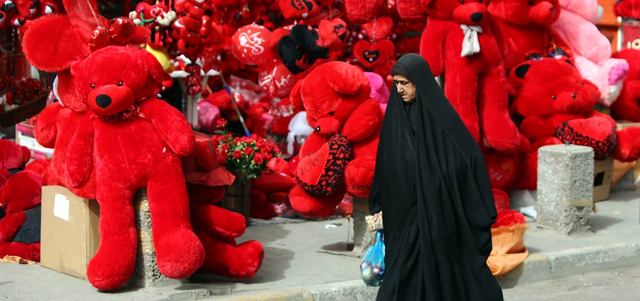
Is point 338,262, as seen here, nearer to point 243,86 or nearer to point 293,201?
point 293,201

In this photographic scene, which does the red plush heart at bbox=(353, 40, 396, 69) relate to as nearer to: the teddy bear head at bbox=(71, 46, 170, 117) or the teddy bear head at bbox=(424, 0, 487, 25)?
the teddy bear head at bbox=(424, 0, 487, 25)

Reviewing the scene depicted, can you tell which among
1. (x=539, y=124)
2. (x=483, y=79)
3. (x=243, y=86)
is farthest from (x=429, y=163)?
(x=243, y=86)

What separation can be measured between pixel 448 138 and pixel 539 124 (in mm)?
4957

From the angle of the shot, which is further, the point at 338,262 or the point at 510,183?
the point at 510,183

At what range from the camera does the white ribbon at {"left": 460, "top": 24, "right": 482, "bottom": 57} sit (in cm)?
923

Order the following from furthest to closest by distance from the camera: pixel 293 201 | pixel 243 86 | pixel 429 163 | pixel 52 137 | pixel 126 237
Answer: pixel 243 86 < pixel 293 201 < pixel 52 137 < pixel 126 237 < pixel 429 163

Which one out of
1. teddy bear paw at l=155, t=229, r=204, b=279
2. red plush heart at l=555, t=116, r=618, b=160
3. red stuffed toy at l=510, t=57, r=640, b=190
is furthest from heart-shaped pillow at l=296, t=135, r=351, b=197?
red plush heart at l=555, t=116, r=618, b=160

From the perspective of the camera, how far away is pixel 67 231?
24.7 feet

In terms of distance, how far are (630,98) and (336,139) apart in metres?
4.69

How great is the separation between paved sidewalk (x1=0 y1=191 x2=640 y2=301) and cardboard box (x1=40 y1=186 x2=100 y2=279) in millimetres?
103

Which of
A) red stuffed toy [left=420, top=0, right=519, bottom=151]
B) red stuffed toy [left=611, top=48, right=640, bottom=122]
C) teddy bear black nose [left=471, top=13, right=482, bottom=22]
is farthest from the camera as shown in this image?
red stuffed toy [left=611, top=48, right=640, bottom=122]

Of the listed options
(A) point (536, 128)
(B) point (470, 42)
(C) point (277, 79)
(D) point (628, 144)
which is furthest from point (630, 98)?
(C) point (277, 79)

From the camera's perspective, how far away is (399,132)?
5.75m

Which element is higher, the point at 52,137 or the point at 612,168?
the point at 52,137
